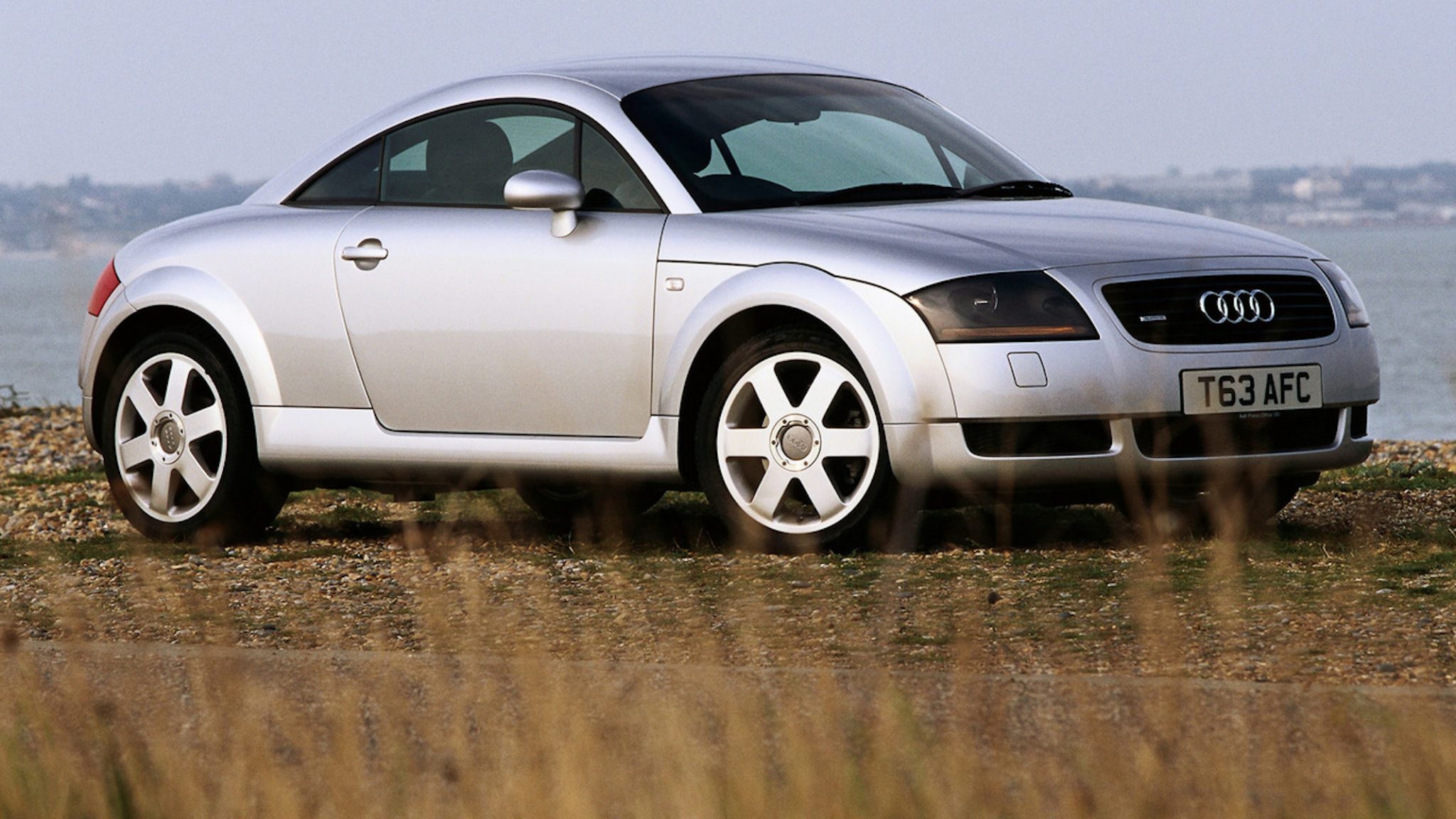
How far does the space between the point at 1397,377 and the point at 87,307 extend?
1555 inches

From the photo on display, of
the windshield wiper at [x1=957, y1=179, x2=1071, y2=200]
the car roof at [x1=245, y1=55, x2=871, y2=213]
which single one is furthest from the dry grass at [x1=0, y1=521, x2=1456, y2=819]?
the windshield wiper at [x1=957, y1=179, x2=1071, y2=200]

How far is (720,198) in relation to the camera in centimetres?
664

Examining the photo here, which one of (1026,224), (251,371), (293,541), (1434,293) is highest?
(1026,224)

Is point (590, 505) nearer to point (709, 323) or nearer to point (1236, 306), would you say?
point (709, 323)

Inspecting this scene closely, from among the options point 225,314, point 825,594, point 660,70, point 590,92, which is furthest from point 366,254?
point 825,594

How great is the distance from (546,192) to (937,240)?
1.22 m

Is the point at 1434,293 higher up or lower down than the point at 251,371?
lower down

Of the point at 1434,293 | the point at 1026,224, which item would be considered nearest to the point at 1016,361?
the point at 1026,224

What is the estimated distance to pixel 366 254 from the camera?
6977 mm

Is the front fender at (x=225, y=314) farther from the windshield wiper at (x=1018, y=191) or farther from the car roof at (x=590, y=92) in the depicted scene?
the windshield wiper at (x=1018, y=191)

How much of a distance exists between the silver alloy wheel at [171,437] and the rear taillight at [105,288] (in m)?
0.36

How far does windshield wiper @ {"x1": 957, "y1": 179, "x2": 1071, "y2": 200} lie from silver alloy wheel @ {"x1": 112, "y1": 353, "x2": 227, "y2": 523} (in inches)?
Result: 105

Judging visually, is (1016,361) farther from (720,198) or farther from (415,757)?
(415,757)

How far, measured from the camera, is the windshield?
6742mm
